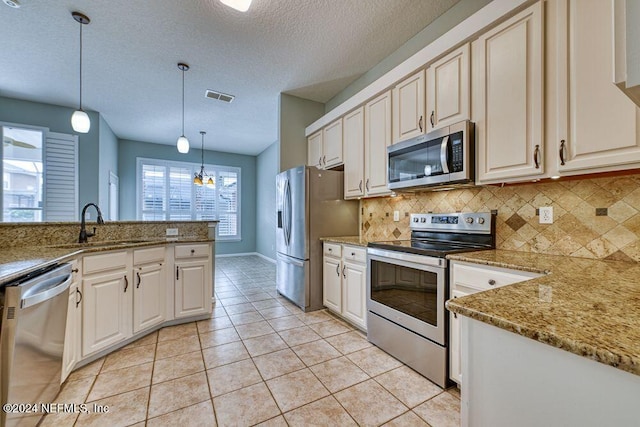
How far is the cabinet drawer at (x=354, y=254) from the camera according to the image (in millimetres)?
2570

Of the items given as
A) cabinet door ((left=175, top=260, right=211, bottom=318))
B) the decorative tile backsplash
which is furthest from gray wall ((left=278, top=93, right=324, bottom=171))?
the decorative tile backsplash

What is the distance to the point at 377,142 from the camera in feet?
9.14

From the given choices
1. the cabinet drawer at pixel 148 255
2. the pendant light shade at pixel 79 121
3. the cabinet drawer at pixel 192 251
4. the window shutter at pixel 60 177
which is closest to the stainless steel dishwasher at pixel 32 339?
the cabinet drawer at pixel 148 255

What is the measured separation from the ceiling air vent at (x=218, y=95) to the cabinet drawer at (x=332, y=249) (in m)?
2.71

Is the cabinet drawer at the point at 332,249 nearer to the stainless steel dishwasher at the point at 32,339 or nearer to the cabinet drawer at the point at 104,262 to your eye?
the cabinet drawer at the point at 104,262

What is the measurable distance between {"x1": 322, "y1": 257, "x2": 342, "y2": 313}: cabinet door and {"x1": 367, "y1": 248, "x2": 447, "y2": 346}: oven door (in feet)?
1.77

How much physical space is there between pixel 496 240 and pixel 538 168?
648 millimetres

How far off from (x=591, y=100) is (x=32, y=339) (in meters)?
3.01

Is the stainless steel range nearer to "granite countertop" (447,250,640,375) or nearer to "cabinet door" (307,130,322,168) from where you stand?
"granite countertop" (447,250,640,375)

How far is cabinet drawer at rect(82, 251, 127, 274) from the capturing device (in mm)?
2033

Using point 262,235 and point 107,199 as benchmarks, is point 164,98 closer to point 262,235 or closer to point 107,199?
point 107,199

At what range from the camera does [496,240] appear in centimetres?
205

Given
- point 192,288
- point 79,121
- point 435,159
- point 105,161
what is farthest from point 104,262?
point 105,161

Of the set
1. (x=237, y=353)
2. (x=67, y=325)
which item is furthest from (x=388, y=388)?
(x=67, y=325)
